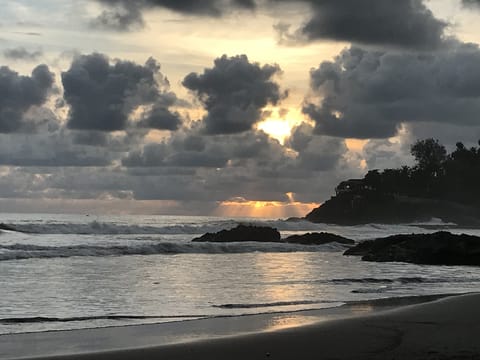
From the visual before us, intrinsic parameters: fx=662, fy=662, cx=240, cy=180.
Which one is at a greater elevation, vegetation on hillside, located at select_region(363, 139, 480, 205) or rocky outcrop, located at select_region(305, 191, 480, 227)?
vegetation on hillside, located at select_region(363, 139, 480, 205)

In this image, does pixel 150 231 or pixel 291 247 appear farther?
pixel 150 231

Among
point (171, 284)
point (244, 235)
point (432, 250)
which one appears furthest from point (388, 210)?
point (171, 284)

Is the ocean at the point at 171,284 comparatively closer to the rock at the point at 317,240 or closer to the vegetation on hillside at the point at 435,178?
the rock at the point at 317,240

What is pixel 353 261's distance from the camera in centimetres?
3011

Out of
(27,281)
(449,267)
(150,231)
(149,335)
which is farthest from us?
(150,231)

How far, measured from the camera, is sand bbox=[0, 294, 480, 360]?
355 inches

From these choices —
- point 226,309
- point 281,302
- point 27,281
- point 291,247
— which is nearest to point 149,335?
point 226,309

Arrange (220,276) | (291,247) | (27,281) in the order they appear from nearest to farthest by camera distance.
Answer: (27,281) < (220,276) < (291,247)

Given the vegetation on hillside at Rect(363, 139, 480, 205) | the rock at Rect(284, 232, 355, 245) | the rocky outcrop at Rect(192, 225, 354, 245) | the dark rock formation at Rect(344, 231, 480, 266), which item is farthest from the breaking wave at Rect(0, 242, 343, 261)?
the vegetation on hillside at Rect(363, 139, 480, 205)

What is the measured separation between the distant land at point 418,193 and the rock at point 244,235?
8580cm

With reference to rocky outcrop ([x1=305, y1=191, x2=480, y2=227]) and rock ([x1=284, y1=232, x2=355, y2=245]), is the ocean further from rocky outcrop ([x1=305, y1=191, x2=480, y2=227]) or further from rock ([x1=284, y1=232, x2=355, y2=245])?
rocky outcrop ([x1=305, y1=191, x2=480, y2=227])

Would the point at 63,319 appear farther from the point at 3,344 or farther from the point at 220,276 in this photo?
the point at 220,276

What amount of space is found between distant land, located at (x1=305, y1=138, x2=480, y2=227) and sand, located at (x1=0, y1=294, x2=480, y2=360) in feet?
386

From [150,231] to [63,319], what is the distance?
4785cm
